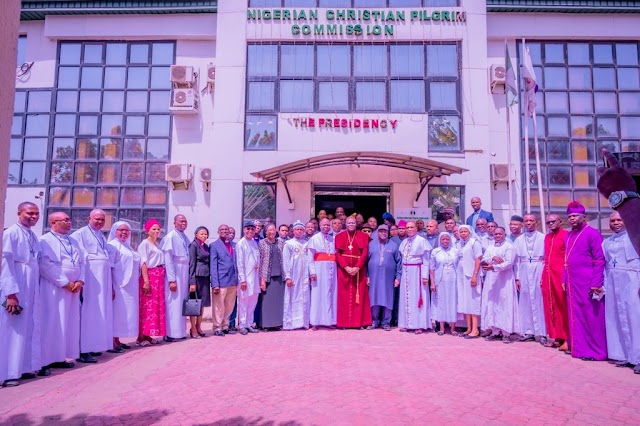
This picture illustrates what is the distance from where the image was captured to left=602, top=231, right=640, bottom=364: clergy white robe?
5.89 m

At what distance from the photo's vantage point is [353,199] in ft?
41.0

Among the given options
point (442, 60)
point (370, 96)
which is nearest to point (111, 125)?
point (370, 96)

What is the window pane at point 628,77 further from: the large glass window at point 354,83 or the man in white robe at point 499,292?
the man in white robe at point 499,292

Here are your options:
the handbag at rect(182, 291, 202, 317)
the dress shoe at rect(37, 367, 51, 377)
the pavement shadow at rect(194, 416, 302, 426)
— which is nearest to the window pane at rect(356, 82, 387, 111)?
the handbag at rect(182, 291, 202, 317)

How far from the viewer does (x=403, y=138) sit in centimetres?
1140

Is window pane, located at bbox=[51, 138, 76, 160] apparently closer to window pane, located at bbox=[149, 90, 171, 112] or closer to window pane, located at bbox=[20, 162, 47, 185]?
window pane, located at bbox=[20, 162, 47, 185]

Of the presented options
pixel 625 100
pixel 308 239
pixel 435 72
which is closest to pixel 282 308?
pixel 308 239

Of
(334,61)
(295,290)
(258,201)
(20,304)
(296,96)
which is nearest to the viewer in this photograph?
(20,304)

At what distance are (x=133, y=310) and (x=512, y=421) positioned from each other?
534 centimetres

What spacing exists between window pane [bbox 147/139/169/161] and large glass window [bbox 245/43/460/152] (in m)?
2.26

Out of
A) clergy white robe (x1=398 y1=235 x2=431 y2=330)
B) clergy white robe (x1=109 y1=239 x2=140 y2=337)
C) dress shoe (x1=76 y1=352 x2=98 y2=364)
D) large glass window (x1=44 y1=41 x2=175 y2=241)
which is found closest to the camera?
dress shoe (x1=76 y1=352 x2=98 y2=364)

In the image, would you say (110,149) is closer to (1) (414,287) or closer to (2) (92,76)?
(2) (92,76)

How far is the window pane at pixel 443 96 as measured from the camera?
38.0 feet

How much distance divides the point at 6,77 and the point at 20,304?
12.5ft
